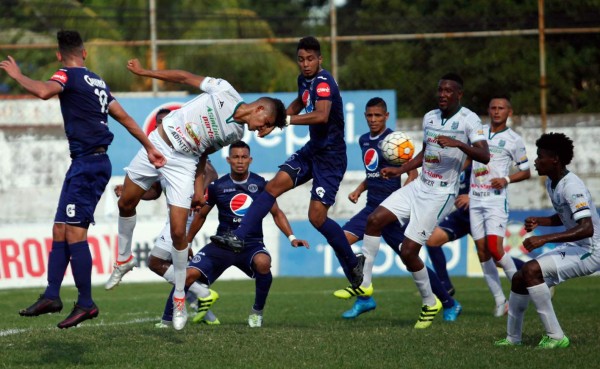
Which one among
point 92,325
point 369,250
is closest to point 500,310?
point 369,250

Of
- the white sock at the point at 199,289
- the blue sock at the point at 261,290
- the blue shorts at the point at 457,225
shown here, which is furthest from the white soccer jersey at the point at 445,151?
the white sock at the point at 199,289

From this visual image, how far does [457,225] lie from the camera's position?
587 inches

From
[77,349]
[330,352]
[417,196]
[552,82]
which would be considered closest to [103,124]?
[77,349]

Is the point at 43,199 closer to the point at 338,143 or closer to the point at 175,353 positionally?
the point at 338,143

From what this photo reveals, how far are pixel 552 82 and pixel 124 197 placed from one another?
1484cm

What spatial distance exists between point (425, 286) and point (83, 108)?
15.9 feet

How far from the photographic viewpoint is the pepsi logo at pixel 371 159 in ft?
45.4

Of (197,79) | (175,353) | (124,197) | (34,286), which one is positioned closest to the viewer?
(175,353)

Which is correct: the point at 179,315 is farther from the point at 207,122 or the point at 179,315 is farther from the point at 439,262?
the point at 439,262

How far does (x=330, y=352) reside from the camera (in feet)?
31.1

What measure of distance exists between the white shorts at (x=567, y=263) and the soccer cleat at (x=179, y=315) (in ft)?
11.7

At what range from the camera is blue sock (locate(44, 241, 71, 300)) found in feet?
30.5

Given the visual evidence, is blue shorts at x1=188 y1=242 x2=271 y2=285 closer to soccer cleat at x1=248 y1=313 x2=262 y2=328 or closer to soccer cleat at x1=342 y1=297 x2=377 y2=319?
soccer cleat at x1=248 y1=313 x2=262 y2=328

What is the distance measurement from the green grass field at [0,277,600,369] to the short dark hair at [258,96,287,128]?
7.24 feet
